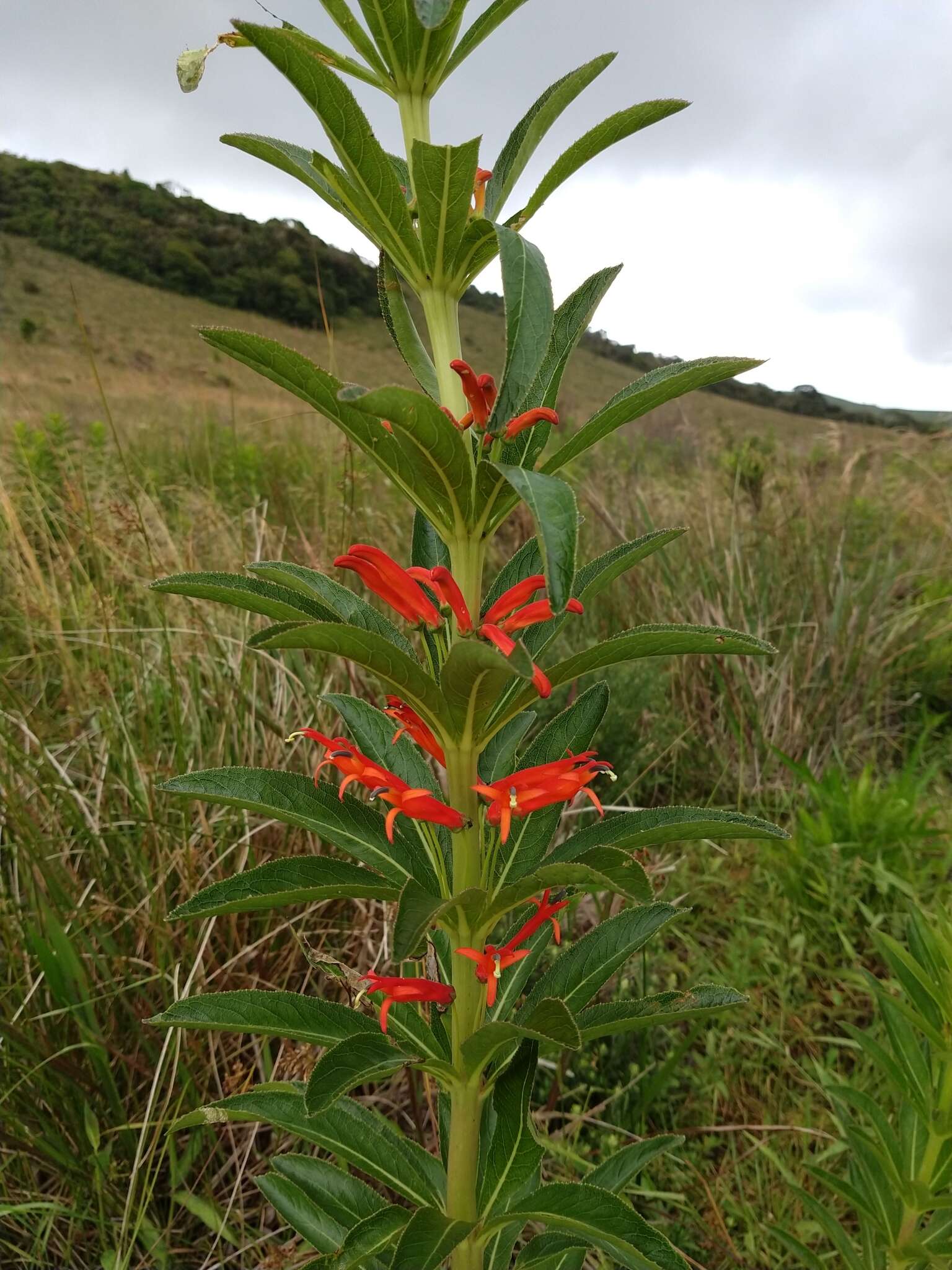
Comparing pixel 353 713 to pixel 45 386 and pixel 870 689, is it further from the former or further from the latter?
pixel 45 386

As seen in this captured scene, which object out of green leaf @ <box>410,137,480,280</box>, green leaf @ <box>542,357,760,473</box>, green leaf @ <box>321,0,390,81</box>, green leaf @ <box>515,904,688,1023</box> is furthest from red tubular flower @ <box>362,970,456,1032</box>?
green leaf @ <box>321,0,390,81</box>

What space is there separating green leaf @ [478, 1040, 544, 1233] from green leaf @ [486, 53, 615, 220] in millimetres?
977

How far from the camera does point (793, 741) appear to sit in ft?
10.7

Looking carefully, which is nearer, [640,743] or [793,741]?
[640,743]

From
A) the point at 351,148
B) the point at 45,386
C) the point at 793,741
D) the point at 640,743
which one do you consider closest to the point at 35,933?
the point at 351,148

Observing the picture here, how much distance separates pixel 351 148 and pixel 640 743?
245 centimetres

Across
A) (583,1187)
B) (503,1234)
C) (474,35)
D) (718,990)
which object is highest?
(474,35)

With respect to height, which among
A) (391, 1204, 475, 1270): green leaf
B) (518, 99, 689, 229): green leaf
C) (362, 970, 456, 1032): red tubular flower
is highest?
(518, 99, 689, 229): green leaf

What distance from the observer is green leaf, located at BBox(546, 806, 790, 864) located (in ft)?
2.80

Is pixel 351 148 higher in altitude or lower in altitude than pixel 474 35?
lower

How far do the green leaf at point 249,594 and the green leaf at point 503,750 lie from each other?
307 millimetres

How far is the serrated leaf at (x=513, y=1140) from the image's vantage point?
0.96m

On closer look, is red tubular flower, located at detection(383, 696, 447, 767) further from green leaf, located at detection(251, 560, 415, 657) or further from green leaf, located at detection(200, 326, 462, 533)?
green leaf, located at detection(200, 326, 462, 533)

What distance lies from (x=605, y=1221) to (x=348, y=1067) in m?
0.30
